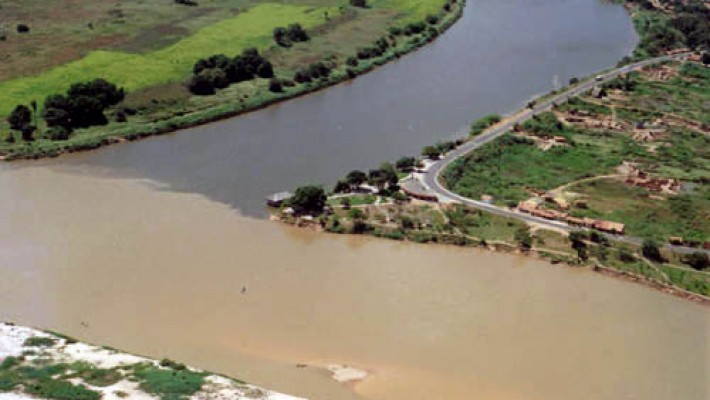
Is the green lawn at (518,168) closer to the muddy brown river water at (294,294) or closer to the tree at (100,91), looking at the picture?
the muddy brown river water at (294,294)

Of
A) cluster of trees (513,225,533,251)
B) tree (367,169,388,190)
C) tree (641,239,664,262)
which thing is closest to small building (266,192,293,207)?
tree (367,169,388,190)

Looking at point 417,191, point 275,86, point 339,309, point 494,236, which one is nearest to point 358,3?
point 275,86

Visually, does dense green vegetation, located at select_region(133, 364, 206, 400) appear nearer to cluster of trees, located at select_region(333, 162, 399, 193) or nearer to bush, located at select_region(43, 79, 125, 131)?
cluster of trees, located at select_region(333, 162, 399, 193)

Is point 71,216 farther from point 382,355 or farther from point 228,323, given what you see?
point 382,355

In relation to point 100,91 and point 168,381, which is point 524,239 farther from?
point 100,91

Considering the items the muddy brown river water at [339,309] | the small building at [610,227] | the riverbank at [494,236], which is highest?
the small building at [610,227]

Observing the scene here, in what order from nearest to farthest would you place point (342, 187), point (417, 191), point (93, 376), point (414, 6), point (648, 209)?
point (93, 376)
point (648, 209)
point (417, 191)
point (342, 187)
point (414, 6)

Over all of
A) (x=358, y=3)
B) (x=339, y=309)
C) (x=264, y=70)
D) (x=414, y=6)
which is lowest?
(x=339, y=309)

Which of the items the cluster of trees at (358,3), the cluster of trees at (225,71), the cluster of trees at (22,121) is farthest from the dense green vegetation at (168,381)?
the cluster of trees at (358,3)

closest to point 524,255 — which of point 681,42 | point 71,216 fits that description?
point 71,216
